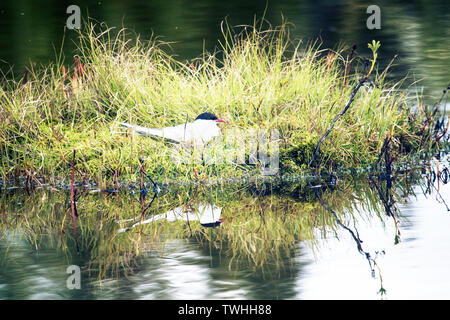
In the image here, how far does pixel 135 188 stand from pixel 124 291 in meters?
2.86

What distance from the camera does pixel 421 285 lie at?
424 cm

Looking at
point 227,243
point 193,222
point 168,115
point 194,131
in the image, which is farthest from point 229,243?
point 168,115

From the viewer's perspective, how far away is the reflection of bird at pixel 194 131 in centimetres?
734

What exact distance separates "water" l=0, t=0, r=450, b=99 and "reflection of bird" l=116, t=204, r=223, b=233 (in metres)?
5.07

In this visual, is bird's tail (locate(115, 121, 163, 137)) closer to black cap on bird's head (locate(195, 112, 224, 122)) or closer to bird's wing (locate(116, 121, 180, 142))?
bird's wing (locate(116, 121, 180, 142))

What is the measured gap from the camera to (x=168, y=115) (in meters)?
8.07

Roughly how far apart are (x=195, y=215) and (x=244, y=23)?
13.2m

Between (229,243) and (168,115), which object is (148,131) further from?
(229,243)

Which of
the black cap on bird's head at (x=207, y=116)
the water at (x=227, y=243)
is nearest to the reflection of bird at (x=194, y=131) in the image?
the black cap on bird's head at (x=207, y=116)

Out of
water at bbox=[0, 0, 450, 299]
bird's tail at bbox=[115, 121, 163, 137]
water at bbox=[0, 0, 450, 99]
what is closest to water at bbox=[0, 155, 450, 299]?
water at bbox=[0, 0, 450, 299]

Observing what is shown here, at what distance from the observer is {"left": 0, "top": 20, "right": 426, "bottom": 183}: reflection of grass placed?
7430mm

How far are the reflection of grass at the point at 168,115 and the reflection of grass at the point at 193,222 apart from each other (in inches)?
20.9

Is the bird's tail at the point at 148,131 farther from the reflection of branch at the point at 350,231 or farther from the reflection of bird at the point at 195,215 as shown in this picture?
the reflection of branch at the point at 350,231

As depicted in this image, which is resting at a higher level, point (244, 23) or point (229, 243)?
point (244, 23)
